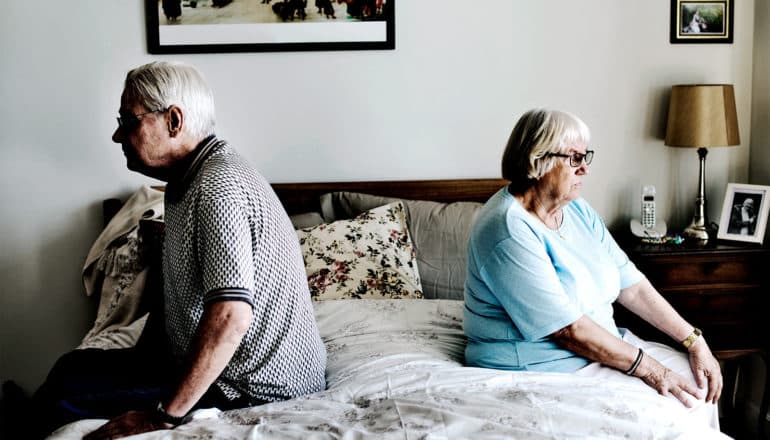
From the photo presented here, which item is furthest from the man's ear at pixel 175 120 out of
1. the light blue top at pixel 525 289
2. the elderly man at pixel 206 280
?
the light blue top at pixel 525 289

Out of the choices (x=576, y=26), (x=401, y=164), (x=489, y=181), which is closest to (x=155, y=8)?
(x=401, y=164)

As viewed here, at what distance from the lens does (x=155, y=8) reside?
3.03 metres

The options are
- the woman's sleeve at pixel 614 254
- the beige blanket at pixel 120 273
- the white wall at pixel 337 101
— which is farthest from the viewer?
the white wall at pixel 337 101

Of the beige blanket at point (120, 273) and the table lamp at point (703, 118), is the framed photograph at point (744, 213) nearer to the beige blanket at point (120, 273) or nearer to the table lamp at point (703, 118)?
the table lamp at point (703, 118)

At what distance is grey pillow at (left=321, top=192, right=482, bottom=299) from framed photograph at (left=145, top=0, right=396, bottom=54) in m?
0.67

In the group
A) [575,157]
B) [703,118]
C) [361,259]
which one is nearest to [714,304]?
[703,118]

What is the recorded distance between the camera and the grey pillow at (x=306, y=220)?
2877 mm

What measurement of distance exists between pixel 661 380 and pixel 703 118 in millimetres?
1470

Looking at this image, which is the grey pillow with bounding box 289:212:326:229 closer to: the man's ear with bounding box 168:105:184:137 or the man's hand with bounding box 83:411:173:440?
the man's ear with bounding box 168:105:184:137

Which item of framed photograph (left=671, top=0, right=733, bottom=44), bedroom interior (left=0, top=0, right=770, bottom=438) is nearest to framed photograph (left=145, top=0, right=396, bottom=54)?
bedroom interior (left=0, top=0, right=770, bottom=438)

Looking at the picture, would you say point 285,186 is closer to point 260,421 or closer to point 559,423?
point 260,421

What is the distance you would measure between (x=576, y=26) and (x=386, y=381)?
1.97 meters

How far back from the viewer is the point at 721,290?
112 inches

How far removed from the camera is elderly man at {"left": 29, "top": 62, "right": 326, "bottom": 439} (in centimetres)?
149
